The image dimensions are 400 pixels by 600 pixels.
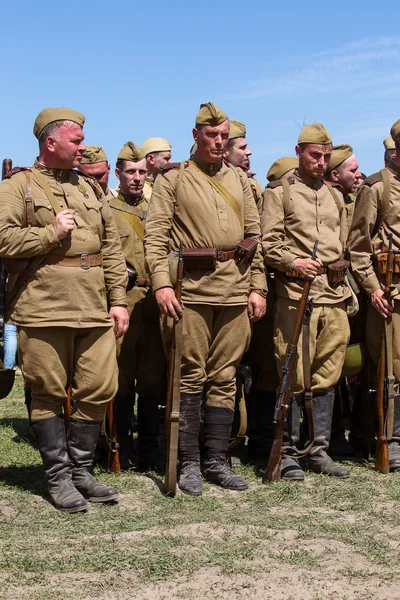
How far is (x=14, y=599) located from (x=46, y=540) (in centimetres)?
88

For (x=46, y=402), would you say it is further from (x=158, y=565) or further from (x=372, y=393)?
(x=372, y=393)

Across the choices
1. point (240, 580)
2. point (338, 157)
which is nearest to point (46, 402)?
point (240, 580)

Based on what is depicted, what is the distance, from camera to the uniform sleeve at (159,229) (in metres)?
6.00

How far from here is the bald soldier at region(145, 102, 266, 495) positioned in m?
6.04

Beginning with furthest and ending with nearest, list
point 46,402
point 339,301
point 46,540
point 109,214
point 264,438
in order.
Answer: point 264,438, point 339,301, point 109,214, point 46,402, point 46,540

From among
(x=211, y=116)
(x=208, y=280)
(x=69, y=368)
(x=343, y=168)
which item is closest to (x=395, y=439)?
(x=208, y=280)

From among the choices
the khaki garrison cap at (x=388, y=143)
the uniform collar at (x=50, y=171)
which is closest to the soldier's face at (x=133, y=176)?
the uniform collar at (x=50, y=171)

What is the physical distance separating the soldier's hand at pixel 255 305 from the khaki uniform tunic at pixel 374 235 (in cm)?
82

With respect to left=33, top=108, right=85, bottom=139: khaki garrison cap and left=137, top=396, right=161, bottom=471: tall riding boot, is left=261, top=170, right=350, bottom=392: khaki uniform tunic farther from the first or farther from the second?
left=33, top=108, right=85, bottom=139: khaki garrison cap

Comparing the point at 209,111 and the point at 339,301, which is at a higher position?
the point at 209,111

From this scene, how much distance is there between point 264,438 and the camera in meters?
6.95

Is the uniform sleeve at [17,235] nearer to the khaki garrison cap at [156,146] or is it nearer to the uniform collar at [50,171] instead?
the uniform collar at [50,171]

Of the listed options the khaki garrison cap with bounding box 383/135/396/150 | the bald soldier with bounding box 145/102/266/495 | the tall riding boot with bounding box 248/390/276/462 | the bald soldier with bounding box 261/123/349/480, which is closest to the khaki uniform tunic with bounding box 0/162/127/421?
the bald soldier with bounding box 145/102/266/495

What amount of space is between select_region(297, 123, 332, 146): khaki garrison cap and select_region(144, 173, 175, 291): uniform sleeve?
1057mm
